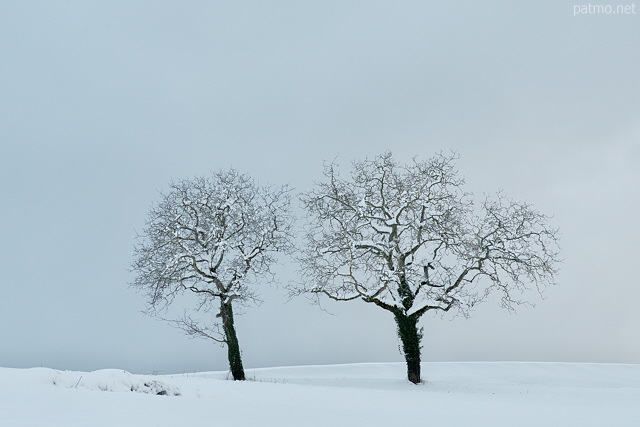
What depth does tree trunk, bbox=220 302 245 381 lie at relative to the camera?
21.8m

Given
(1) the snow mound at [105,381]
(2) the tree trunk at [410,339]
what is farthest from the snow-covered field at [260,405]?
(2) the tree trunk at [410,339]

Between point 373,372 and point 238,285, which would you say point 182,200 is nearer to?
point 238,285

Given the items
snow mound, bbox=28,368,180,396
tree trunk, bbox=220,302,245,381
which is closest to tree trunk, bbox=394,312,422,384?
tree trunk, bbox=220,302,245,381

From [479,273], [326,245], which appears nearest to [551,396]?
[479,273]

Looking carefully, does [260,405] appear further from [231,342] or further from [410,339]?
[410,339]

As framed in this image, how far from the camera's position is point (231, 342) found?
21.9 meters

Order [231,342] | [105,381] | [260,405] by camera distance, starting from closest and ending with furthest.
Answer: [260,405] < [105,381] < [231,342]

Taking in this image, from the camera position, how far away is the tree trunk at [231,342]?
21.8m

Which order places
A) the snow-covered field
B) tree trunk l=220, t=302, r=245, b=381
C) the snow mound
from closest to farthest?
the snow-covered field → the snow mound → tree trunk l=220, t=302, r=245, b=381

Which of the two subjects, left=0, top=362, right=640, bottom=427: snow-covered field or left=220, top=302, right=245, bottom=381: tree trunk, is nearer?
left=0, top=362, right=640, bottom=427: snow-covered field

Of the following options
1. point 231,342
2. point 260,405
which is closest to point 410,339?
point 231,342

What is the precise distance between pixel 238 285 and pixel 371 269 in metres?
5.59

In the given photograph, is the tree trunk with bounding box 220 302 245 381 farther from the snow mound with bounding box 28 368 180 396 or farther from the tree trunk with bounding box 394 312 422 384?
the snow mound with bounding box 28 368 180 396

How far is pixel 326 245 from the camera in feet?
74.8
